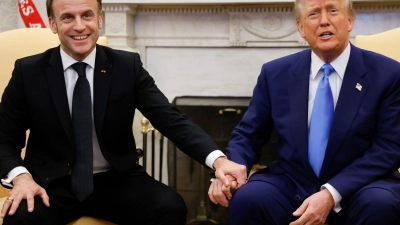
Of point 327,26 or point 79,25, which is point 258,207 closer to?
point 327,26

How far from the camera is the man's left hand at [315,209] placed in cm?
177

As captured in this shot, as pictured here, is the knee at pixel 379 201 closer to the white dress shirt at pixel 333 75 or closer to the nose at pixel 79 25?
the white dress shirt at pixel 333 75

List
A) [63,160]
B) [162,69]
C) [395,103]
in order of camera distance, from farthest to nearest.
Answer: [162,69] < [63,160] < [395,103]

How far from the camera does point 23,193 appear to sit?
1896 millimetres

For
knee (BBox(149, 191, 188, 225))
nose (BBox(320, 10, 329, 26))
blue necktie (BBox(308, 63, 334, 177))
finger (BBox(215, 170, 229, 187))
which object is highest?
nose (BBox(320, 10, 329, 26))

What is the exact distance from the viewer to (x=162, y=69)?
3.53 m

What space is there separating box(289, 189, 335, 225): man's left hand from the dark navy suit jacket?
Answer: 5 cm

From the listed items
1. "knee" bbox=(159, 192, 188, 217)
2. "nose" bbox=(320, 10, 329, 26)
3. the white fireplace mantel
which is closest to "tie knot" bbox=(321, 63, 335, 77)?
"nose" bbox=(320, 10, 329, 26)

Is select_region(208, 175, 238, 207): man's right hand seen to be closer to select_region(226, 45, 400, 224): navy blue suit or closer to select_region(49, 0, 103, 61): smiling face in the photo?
select_region(226, 45, 400, 224): navy blue suit

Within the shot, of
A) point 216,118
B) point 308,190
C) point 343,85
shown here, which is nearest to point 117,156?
point 308,190

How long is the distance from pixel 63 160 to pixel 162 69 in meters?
1.55

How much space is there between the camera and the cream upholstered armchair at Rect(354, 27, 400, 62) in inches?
94.5

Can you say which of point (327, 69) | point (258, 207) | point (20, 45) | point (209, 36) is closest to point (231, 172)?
point (258, 207)

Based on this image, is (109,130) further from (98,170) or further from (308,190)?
(308,190)
